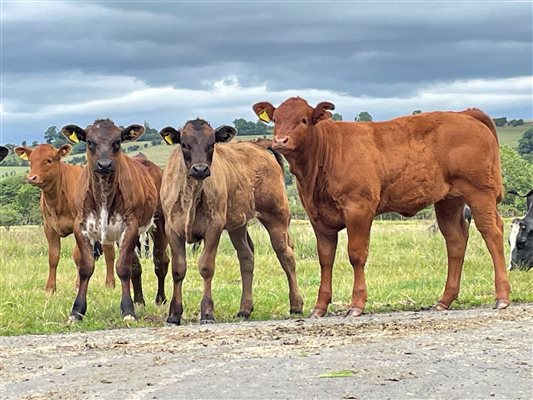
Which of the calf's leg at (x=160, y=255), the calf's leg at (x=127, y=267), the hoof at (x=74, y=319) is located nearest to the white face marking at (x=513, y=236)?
the calf's leg at (x=160, y=255)

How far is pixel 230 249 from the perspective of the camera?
24.5 meters

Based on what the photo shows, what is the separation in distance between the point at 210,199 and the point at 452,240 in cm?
337

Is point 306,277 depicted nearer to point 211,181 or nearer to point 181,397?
point 211,181

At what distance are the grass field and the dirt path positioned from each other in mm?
1407

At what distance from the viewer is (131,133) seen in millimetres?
12844

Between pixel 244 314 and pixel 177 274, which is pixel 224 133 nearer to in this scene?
pixel 177 274

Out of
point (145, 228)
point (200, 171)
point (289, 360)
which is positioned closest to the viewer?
point (289, 360)

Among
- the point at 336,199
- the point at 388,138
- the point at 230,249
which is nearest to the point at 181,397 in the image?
the point at 336,199

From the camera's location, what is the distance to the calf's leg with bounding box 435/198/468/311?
494 inches

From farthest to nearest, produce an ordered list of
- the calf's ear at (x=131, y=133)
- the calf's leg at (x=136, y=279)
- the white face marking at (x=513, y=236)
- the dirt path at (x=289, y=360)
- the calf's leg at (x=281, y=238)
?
the white face marking at (x=513, y=236) < the calf's leg at (x=136, y=279) < the calf's leg at (x=281, y=238) < the calf's ear at (x=131, y=133) < the dirt path at (x=289, y=360)

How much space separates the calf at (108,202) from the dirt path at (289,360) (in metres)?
1.58

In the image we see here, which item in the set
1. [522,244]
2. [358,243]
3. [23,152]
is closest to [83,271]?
[358,243]

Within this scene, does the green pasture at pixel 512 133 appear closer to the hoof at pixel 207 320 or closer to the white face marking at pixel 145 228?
the white face marking at pixel 145 228

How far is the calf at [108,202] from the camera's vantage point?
40.3ft
